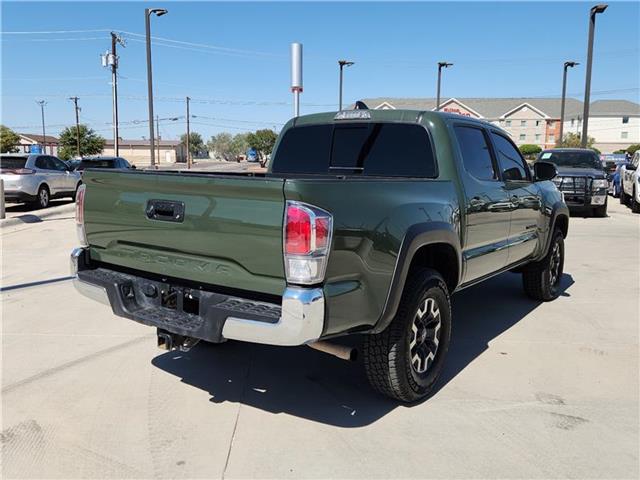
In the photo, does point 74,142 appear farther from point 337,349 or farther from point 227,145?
point 227,145

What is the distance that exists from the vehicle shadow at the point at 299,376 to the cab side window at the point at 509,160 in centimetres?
152

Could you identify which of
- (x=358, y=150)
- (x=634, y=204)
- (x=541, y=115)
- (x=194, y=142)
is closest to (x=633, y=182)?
(x=634, y=204)

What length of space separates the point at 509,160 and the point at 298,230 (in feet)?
10.9

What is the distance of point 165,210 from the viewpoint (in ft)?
10.8

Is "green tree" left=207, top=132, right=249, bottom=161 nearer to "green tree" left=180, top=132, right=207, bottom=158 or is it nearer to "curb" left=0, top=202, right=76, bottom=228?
"green tree" left=180, top=132, right=207, bottom=158

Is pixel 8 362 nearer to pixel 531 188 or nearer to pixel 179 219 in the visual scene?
pixel 179 219

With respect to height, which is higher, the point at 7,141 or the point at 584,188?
the point at 7,141

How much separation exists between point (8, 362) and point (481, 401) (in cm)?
367

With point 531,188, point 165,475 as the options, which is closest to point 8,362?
point 165,475

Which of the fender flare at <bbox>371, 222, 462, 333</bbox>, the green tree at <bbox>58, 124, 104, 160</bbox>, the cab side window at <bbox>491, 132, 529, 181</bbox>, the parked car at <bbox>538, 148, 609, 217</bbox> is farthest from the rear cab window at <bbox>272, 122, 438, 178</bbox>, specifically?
the green tree at <bbox>58, 124, 104, 160</bbox>

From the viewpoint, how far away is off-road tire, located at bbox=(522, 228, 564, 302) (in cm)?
629

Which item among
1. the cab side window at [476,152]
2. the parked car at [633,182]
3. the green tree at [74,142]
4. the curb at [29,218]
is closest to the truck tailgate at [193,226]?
the cab side window at [476,152]

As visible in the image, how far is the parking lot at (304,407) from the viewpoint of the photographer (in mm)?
3039

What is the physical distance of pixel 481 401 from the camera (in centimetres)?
384
